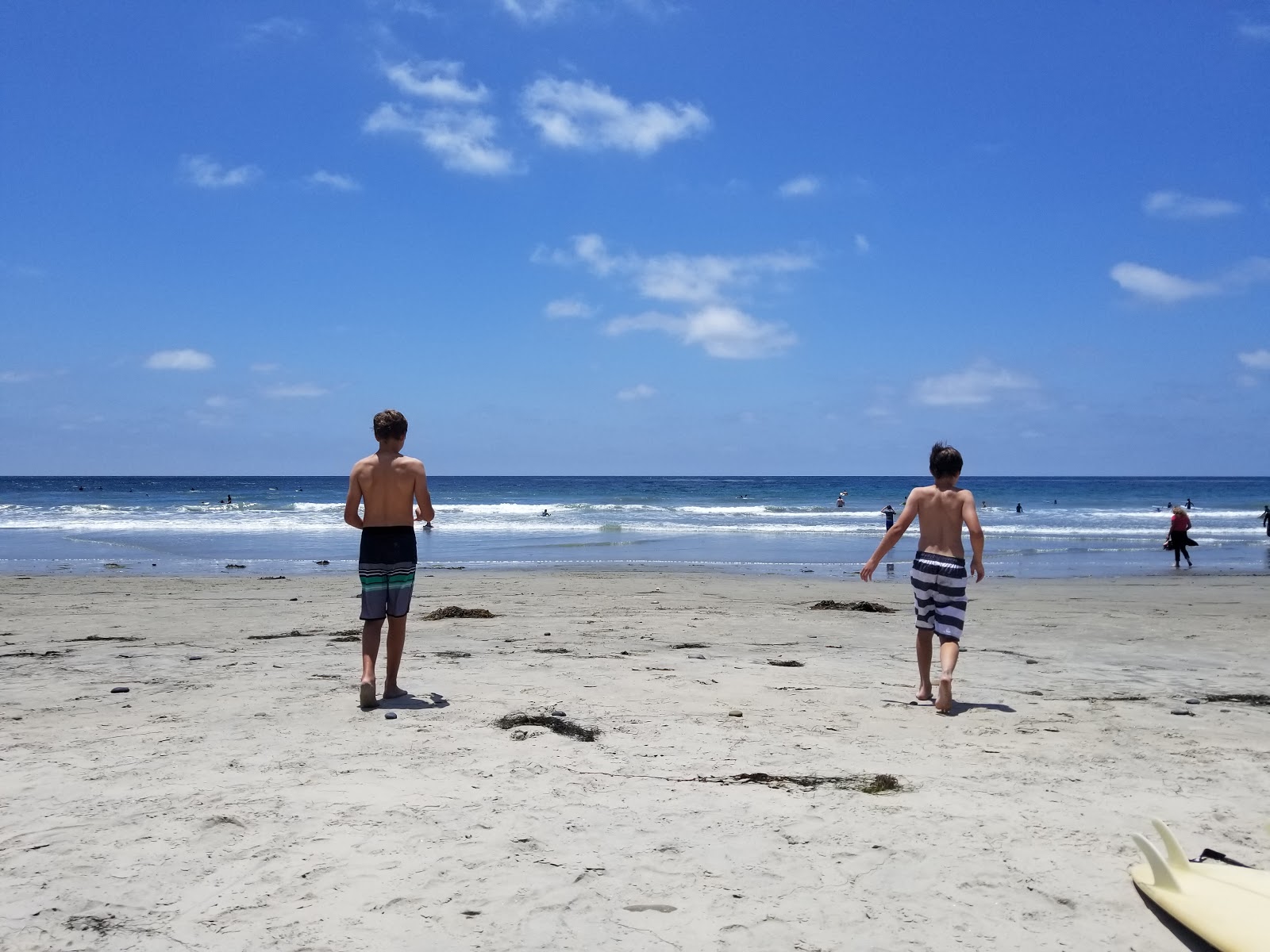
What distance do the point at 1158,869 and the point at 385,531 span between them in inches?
175

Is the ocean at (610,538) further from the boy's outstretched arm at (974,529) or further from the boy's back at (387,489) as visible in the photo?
the boy's back at (387,489)

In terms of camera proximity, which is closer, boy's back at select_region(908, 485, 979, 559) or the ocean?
boy's back at select_region(908, 485, 979, 559)

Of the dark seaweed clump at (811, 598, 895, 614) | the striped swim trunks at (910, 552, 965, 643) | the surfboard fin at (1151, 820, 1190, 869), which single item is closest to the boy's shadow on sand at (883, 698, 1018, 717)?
the striped swim trunks at (910, 552, 965, 643)

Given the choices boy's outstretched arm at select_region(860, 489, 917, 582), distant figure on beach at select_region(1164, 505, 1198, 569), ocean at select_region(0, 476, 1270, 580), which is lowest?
ocean at select_region(0, 476, 1270, 580)

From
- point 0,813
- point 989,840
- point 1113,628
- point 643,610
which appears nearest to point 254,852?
point 0,813

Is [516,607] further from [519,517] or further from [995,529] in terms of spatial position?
[519,517]

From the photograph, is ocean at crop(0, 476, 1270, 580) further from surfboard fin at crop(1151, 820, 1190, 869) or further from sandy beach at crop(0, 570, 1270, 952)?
surfboard fin at crop(1151, 820, 1190, 869)

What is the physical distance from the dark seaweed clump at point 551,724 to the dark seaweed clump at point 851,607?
762cm

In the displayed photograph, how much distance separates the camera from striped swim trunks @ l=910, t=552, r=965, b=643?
19.3 ft

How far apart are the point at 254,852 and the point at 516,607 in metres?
8.77

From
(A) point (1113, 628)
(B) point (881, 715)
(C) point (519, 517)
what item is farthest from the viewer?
(C) point (519, 517)

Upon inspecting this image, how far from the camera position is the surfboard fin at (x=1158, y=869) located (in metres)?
3.03

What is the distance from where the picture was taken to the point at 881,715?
5637 mm

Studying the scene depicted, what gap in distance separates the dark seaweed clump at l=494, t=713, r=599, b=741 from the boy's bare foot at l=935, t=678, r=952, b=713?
224 centimetres
